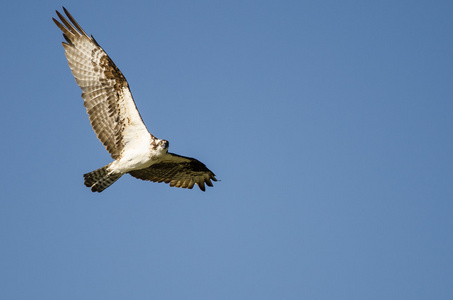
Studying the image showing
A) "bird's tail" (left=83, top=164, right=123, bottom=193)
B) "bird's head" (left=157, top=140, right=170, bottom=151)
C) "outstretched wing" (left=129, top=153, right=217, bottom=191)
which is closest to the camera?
"bird's head" (left=157, top=140, right=170, bottom=151)

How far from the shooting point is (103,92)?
11.8 meters

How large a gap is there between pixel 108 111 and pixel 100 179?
1.35 meters

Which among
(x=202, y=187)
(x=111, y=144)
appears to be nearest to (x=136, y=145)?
(x=111, y=144)

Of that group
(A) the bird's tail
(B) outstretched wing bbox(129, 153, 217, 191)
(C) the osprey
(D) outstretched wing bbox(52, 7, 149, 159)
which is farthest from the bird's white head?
(A) the bird's tail

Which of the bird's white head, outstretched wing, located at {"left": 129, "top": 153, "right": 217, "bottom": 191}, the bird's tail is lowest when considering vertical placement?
the bird's tail

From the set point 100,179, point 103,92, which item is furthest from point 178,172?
point 103,92

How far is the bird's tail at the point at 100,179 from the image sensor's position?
11836mm

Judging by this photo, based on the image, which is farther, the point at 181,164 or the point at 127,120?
the point at 181,164

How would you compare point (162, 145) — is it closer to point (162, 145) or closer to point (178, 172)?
point (162, 145)

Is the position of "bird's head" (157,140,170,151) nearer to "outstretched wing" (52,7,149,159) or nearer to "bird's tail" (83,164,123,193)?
"outstretched wing" (52,7,149,159)

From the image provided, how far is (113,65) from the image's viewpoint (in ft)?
38.9

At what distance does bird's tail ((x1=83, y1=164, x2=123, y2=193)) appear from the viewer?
11836 mm

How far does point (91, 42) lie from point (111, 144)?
6.79ft

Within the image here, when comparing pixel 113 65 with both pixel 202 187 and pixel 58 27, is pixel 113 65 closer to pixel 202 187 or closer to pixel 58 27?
pixel 58 27
